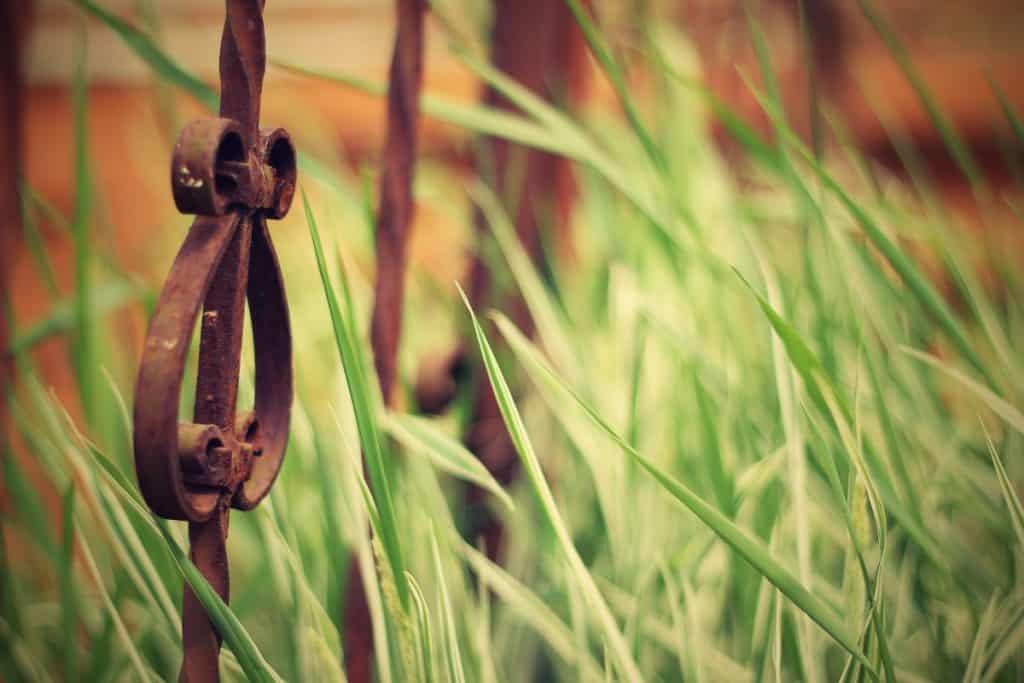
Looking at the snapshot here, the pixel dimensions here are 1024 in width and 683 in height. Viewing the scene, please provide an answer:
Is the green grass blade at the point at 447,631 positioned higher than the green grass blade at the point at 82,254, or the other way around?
the green grass blade at the point at 82,254

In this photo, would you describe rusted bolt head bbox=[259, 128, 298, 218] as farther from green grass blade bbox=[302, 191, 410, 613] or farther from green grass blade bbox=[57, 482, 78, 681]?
green grass blade bbox=[57, 482, 78, 681]

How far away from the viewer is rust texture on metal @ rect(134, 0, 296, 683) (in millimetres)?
129

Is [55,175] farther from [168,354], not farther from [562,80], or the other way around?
[168,354]

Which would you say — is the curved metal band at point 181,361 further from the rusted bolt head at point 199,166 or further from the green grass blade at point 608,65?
the green grass blade at point 608,65

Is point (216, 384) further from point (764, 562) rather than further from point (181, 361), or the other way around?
point (764, 562)

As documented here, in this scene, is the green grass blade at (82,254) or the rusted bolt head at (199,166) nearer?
the rusted bolt head at (199,166)

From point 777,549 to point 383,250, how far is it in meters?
0.16

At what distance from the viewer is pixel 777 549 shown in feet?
0.83

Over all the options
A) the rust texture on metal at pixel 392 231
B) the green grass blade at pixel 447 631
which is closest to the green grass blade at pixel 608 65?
the rust texture on metal at pixel 392 231

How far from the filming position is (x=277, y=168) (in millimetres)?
163

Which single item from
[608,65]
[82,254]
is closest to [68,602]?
[82,254]

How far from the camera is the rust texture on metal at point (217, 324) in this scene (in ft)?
0.42

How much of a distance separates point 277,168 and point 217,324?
0.12 feet

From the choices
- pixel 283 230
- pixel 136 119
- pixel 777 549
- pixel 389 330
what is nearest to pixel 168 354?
pixel 389 330
